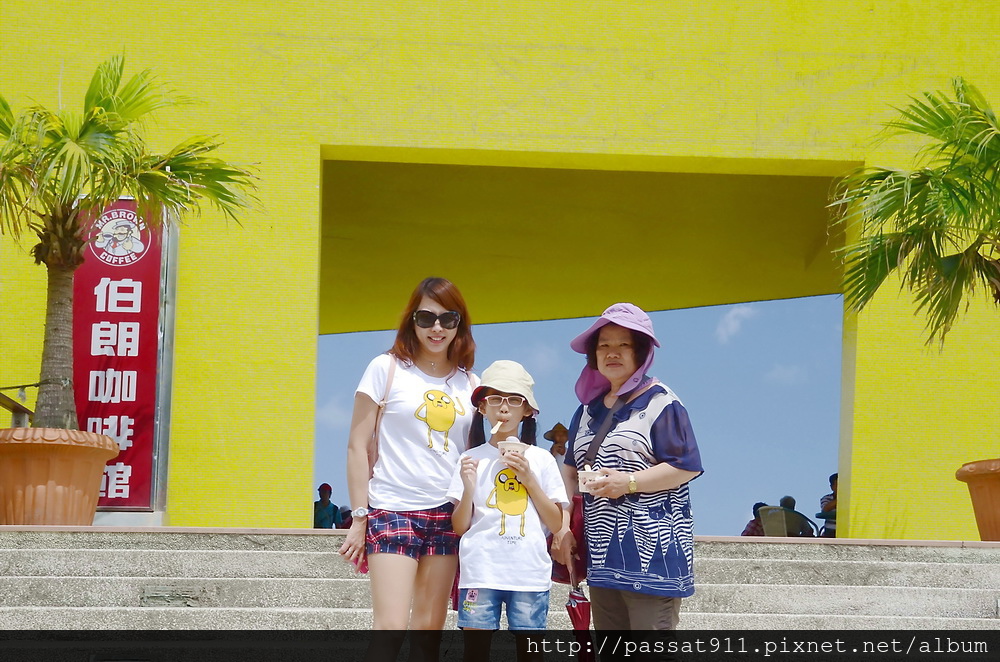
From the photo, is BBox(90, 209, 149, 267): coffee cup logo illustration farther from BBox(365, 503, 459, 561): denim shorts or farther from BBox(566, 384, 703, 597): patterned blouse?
BBox(566, 384, 703, 597): patterned blouse

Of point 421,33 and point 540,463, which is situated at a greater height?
point 421,33

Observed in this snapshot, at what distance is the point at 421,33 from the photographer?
10.5 m

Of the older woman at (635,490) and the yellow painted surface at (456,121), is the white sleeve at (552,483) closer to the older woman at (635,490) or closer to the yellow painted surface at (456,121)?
the older woman at (635,490)

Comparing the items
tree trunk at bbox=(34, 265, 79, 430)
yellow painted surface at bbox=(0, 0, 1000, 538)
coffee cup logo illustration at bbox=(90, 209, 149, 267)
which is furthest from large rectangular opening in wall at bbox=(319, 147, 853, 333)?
tree trunk at bbox=(34, 265, 79, 430)

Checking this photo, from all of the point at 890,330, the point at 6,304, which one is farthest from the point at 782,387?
the point at 6,304

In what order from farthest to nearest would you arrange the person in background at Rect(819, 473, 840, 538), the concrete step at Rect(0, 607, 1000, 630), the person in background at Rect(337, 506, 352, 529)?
the person in background at Rect(337, 506, 352, 529)
the person in background at Rect(819, 473, 840, 538)
the concrete step at Rect(0, 607, 1000, 630)

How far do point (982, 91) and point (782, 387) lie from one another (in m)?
8.16

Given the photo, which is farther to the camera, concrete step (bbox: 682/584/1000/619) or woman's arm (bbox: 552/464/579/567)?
concrete step (bbox: 682/584/1000/619)

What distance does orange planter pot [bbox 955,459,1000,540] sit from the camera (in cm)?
827

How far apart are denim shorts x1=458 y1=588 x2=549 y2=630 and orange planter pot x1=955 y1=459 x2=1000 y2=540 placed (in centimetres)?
498

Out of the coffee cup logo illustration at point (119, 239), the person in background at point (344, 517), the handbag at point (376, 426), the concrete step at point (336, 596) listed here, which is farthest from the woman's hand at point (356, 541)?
the person in background at point (344, 517)

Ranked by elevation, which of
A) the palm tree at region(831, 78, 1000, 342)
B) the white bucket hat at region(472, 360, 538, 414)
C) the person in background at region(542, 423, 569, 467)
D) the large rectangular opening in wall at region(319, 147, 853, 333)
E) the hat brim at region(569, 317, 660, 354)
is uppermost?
the large rectangular opening in wall at region(319, 147, 853, 333)

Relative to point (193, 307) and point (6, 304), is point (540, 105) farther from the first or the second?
point (6, 304)

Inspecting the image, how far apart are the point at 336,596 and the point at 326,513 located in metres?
6.58
